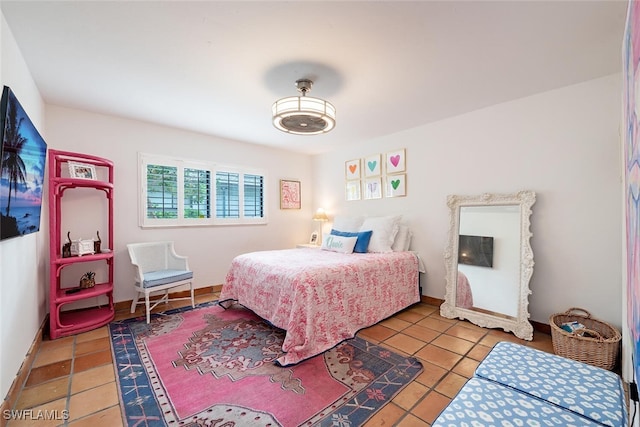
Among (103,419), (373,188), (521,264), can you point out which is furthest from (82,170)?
(521,264)

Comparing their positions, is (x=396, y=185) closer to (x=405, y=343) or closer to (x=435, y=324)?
(x=435, y=324)

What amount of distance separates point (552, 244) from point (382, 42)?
2527 millimetres

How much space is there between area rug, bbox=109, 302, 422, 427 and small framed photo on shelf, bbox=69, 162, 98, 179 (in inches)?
64.2

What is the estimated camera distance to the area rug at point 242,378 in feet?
5.05

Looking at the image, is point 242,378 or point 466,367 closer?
point 242,378

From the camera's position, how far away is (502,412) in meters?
0.99

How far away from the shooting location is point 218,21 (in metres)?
1.69

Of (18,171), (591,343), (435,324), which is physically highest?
(18,171)

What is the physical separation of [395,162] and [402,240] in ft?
3.86

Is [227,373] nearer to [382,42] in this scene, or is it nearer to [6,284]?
[6,284]

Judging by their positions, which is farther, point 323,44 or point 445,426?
point 323,44

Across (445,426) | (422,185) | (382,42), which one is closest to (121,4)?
(382,42)

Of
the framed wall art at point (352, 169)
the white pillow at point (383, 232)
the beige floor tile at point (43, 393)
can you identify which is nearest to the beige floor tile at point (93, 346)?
the beige floor tile at point (43, 393)

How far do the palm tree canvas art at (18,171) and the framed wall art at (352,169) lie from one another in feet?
12.1
